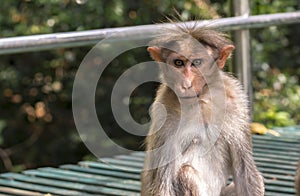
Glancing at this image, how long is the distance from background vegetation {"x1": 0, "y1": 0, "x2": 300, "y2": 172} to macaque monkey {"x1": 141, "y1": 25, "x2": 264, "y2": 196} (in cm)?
337

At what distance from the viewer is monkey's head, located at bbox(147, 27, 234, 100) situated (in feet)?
13.3

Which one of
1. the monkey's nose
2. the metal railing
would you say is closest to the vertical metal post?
the metal railing

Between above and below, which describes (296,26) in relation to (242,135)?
above

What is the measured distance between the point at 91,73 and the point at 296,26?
99.9 inches

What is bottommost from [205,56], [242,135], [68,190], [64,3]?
[68,190]

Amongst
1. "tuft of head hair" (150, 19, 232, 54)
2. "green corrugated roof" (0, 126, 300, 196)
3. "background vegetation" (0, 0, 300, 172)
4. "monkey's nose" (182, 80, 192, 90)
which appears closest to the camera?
"monkey's nose" (182, 80, 192, 90)

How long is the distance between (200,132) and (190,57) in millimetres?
407

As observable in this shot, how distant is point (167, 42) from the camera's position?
4.16 metres

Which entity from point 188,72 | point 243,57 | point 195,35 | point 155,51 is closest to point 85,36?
Answer: point 155,51

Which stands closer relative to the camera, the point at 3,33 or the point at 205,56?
the point at 205,56

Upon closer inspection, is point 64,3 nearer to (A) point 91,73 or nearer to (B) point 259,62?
(A) point 91,73

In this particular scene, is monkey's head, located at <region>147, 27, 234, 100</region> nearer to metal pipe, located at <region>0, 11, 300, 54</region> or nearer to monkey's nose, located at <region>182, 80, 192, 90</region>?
monkey's nose, located at <region>182, 80, 192, 90</region>

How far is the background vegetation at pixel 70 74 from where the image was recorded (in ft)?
25.1

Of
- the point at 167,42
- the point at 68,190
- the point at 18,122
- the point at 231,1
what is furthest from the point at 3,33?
the point at 167,42
